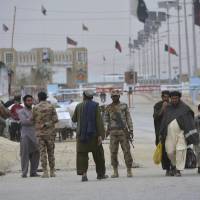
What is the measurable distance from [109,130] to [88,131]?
98 cm

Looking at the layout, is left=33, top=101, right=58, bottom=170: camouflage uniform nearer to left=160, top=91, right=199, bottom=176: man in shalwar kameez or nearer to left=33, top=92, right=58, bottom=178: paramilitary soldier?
left=33, top=92, right=58, bottom=178: paramilitary soldier

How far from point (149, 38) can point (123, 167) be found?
408 ft

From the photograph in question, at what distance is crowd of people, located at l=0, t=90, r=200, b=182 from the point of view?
14.5m

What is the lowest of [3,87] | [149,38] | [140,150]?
[140,150]

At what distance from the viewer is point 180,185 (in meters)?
12.5

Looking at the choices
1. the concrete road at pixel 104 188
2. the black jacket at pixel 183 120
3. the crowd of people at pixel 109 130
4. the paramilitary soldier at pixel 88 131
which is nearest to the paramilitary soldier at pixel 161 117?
the crowd of people at pixel 109 130

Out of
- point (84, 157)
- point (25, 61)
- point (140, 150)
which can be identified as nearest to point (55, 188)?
point (84, 157)

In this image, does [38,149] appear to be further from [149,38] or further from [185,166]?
[149,38]

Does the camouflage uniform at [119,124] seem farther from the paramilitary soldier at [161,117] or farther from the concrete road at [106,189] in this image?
the concrete road at [106,189]

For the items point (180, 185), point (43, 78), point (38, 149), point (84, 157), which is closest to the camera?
point (180, 185)

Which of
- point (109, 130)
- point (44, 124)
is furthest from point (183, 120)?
point (44, 124)

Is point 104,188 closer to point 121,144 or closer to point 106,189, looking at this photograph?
point 106,189

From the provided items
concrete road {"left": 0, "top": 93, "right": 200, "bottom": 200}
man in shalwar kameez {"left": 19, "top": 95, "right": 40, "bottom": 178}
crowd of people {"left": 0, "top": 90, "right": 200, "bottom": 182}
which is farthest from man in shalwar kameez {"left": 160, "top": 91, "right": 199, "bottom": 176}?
man in shalwar kameez {"left": 19, "top": 95, "right": 40, "bottom": 178}

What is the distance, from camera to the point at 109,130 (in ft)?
50.1
